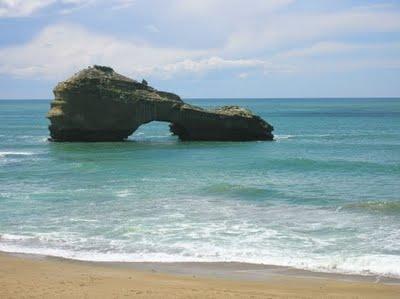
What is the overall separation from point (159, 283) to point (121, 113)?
40.7 metres

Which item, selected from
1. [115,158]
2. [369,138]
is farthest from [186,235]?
[369,138]

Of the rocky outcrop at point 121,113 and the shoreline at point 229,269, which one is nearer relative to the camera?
the shoreline at point 229,269

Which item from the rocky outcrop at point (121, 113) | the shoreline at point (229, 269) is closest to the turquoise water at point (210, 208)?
the shoreline at point (229, 269)

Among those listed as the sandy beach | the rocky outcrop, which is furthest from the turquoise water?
the rocky outcrop

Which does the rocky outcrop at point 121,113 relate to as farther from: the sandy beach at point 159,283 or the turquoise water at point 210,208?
the sandy beach at point 159,283

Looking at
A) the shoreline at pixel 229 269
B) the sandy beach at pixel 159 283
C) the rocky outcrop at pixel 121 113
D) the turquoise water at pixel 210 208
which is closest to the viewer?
the sandy beach at pixel 159 283

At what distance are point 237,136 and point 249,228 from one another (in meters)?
35.7

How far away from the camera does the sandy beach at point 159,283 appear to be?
13000 mm

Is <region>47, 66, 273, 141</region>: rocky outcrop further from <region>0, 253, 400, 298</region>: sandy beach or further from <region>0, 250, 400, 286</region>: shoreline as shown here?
<region>0, 253, 400, 298</region>: sandy beach

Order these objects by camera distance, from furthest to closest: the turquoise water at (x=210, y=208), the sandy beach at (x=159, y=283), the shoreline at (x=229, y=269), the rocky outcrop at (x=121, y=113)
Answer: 1. the rocky outcrop at (x=121, y=113)
2. the turquoise water at (x=210, y=208)
3. the shoreline at (x=229, y=269)
4. the sandy beach at (x=159, y=283)

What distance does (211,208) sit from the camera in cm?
2422

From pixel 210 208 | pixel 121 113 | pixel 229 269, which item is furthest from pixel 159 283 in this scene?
pixel 121 113

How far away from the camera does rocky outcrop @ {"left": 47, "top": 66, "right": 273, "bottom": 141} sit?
52.9 metres

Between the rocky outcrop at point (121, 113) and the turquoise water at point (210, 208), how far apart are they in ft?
29.8
